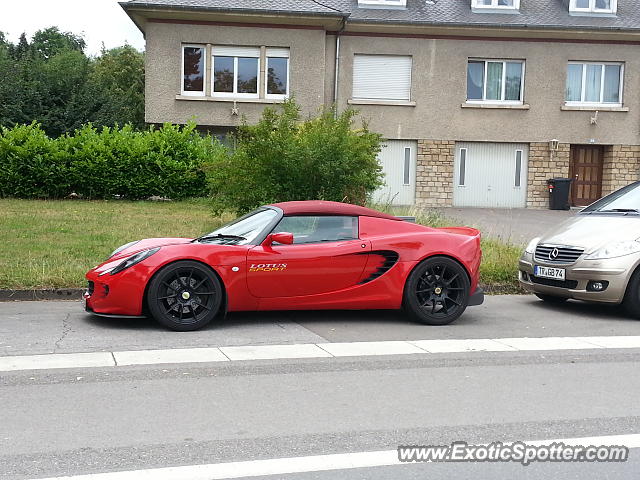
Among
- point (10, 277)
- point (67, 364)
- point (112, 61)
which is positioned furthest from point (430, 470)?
point (112, 61)

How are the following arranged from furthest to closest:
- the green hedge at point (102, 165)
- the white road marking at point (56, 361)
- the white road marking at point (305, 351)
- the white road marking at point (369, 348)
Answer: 1. the green hedge at point (102, 165)
2. the white road marking at point (369, 348)
3. the white road marking at point (305, 351)
4. the white road marking at point (56, 361)

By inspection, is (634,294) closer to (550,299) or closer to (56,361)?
(550,299)

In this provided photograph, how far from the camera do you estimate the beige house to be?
2581 centimetres

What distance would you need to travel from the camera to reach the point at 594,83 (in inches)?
1077

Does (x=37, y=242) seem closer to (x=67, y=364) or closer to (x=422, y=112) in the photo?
(x=67, y=364)

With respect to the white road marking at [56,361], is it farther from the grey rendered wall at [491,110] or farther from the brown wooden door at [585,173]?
the brown wooden door at [585,173]

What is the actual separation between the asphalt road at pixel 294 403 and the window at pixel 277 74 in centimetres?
1929

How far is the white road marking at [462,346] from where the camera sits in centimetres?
698

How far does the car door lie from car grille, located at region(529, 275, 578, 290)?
2477 millimetres

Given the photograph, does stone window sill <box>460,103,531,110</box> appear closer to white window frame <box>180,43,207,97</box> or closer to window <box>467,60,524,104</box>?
window <box>467,60,524,104</box>

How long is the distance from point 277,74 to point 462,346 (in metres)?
20.3

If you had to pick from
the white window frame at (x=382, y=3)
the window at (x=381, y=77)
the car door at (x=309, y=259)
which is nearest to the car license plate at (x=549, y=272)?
the car door at (x=309, y=259)

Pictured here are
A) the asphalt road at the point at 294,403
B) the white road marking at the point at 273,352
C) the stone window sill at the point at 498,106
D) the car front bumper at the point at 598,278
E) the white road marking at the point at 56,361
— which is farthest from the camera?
the stone window sill at the point at 498,106

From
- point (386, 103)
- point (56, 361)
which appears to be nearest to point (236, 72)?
point (386, 103)
